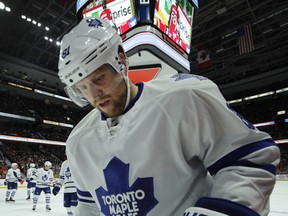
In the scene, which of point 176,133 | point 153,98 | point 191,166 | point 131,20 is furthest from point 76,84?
point 131,20

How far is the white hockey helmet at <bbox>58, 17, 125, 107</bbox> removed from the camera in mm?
1138

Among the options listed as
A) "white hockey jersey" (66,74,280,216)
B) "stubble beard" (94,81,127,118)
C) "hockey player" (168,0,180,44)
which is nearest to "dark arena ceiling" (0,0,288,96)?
"hockey player" (168,0,180,44)

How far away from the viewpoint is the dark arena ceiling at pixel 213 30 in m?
14.4

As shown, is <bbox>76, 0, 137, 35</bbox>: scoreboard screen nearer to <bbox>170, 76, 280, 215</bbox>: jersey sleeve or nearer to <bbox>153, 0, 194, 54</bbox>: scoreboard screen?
<bbox>153, 0, 194, 54</bbox>: scoreboard screen

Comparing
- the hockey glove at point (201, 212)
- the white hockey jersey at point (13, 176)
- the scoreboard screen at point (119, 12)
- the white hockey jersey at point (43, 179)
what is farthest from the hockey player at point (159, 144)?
the white hockey jersey at point (13, 176)

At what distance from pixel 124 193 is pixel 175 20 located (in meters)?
4.28

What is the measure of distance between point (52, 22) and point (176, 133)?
681 inches

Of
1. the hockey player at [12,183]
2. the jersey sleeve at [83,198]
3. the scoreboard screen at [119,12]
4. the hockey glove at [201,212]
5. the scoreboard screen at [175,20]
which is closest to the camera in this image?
the hockey glove at [201,212]

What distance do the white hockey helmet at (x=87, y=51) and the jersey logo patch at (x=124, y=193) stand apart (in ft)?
1.36

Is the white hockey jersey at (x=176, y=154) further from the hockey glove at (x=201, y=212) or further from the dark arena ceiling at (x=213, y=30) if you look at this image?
the dark arena ceiling at (x=213, y=30)

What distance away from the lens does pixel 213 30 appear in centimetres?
1709

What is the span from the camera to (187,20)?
5332mm

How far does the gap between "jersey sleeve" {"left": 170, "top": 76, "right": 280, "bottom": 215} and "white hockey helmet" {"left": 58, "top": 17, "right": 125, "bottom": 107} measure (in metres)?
0.41

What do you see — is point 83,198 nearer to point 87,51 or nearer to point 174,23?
point 87,51
